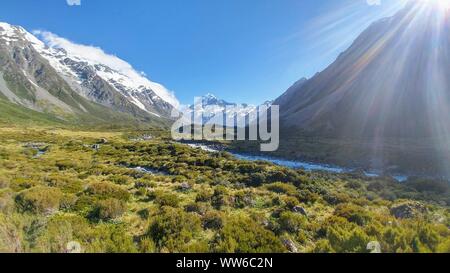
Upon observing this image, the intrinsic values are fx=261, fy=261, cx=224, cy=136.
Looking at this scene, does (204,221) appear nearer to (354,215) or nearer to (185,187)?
(354,215)

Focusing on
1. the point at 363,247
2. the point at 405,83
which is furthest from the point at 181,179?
the point at 405,83

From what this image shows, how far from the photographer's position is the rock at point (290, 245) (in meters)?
9.89

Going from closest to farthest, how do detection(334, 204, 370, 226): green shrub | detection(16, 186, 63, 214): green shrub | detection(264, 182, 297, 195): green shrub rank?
detection(16, 186, 63, 214): green shrub → detection(334, 204, 370, 226): green shrub → detection(264, 182, 297, 195): green shrub

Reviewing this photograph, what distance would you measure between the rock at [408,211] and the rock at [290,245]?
8.10 metres

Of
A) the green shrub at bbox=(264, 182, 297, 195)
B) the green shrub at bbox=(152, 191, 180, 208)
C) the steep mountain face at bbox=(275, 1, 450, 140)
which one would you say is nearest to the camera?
the green shrub at bbox=(152, 191, 180, 208)

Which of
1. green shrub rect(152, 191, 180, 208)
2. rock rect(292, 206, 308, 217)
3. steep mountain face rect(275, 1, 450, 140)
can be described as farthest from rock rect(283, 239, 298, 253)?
steep mountain face rect(275, 1, 450, 140)

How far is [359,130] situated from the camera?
90938 mm

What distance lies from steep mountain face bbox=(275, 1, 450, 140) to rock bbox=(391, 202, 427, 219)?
74932 millimetres

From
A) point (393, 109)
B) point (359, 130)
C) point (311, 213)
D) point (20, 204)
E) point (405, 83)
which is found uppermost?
point (405, 83)

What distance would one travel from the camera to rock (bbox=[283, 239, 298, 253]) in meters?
9.89

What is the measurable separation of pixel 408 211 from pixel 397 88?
3956 inches

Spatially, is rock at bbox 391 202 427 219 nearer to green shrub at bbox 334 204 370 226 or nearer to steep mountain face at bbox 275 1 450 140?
green shrub at bbox 334 204 370 226
